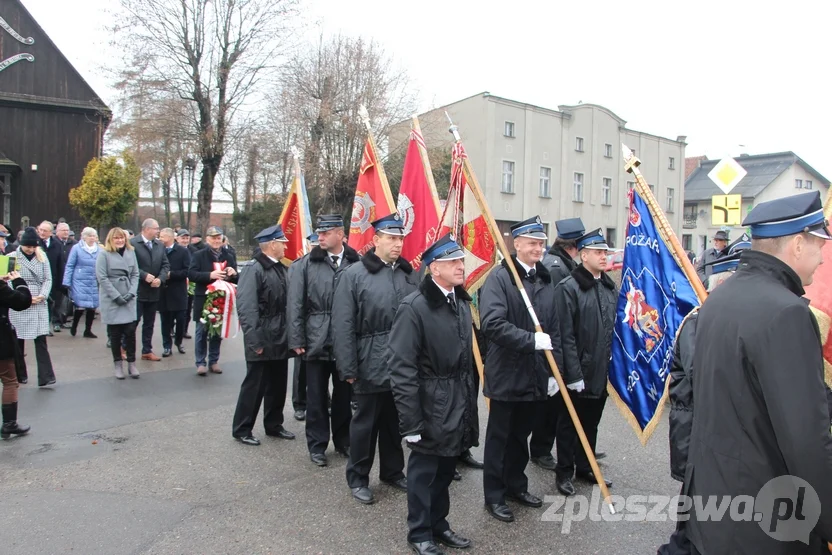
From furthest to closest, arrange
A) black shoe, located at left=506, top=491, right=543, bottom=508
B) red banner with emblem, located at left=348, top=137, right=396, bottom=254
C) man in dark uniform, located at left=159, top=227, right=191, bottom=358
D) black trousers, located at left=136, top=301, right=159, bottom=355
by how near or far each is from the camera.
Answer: man in dark uniform, located at left=159, top=227, right=191, bottom=358 < black trousers, located at left=136, top=301, right=159, bottom=355 < red banner with emblem, located at left=348, top=137, right=396, bottom=254 < black shoe, located at left=506, top=491, right=543, bottom=508

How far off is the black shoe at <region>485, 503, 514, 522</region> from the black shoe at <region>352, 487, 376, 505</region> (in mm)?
897

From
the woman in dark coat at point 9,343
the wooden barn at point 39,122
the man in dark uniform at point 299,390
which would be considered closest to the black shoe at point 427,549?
the man in dark uniform at point 299,390

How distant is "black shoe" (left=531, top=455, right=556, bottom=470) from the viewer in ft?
18.0

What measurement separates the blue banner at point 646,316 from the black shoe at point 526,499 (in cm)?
91

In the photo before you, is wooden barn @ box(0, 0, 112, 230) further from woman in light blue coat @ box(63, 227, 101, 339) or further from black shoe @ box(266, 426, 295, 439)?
black shoe @ box(266, 426, 295, 439)

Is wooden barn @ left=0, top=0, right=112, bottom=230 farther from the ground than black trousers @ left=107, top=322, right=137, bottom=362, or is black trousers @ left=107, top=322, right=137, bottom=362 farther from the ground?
wooden barn @ left=0, top=0, right=112, bottom=230

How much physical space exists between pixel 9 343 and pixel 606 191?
4115 cm

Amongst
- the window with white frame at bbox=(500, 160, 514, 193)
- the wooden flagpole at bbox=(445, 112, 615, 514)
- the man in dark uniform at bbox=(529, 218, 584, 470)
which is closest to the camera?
the wooden flagpole at bbox=(445, 112, 615, 514)

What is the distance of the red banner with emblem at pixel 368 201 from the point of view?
22.1ft

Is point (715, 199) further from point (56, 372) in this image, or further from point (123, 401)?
point (56, 372)

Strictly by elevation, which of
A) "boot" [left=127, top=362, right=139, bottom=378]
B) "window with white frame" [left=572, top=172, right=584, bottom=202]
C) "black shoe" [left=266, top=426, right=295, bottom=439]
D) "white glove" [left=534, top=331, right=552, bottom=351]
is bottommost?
"black shoe" [left=266, top=426, right=295, bottom=439]

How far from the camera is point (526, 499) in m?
4.57

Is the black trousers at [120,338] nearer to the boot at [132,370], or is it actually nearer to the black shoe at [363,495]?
the boot at [132,370]

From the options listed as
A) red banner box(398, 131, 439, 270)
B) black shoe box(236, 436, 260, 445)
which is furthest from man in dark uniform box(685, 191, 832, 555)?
black shoe box(236, 436, 260, 445)
